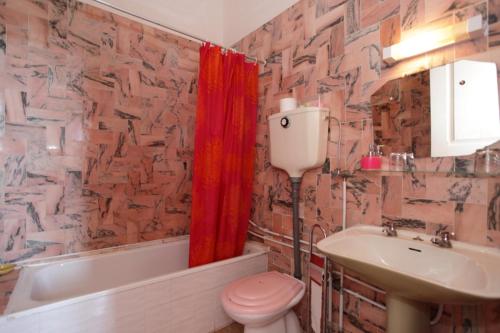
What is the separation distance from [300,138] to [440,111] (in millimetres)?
669

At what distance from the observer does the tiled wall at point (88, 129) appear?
1.39 metres

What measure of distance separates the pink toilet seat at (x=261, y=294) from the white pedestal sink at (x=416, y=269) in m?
0.45

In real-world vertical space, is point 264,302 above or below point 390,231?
below

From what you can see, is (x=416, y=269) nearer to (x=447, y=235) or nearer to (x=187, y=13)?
(x=447, y=235)

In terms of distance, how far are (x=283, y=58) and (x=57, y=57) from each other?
5.17 feet

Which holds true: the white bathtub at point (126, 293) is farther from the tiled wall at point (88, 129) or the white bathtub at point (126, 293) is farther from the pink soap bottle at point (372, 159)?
the pink soap bottle at point (372, 159)

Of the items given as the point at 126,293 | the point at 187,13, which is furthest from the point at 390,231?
the point at 187,13

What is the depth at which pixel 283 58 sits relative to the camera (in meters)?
1.68

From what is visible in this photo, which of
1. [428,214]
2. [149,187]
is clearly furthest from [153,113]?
[428,214]

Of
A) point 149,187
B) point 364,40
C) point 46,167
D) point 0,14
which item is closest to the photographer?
point 364,40

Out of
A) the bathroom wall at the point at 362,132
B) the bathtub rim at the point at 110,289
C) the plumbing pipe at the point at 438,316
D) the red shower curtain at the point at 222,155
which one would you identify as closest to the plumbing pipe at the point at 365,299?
the bathroom wall at the point at 362,132

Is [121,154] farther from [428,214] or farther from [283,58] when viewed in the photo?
[428,214]

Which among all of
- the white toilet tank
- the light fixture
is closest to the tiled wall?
the white toilet tank

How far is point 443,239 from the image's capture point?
87cm
